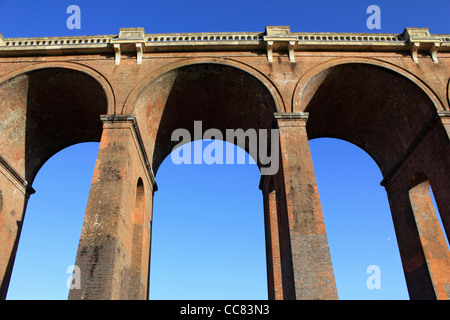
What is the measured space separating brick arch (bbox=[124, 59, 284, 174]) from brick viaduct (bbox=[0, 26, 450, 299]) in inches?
2.1

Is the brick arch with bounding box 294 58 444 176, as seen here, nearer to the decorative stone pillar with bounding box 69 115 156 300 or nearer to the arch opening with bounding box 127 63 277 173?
the arch opening with bounding box 127 63 277 173

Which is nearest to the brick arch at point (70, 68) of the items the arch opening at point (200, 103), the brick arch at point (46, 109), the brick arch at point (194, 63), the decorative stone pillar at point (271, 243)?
the brick arch at point (46, 109)

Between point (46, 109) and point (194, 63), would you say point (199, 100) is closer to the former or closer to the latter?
point (194, 63)

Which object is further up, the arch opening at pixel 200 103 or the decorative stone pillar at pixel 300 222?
the arch opening at pixel 200 103

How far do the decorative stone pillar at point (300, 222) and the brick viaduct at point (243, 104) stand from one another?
2.7 inches

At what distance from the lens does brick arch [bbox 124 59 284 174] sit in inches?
493

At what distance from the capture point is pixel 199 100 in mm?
14242

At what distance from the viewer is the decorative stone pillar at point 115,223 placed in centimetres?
869

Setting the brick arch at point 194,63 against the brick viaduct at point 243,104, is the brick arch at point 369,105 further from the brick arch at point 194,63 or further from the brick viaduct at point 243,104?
the brick arch at point 194,63

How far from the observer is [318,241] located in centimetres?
932

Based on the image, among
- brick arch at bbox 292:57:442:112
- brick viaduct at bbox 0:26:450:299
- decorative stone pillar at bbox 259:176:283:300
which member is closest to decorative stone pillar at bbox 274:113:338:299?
brick viaduct at bbox 0:26:450:299

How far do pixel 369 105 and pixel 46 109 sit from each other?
1350cm
